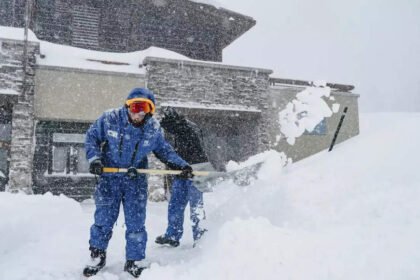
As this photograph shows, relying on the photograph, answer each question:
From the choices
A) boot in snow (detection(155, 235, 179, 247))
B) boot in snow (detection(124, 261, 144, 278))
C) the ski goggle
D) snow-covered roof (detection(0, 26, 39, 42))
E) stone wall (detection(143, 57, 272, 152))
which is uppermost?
snow-covered roof (detection(0, 26, 39, 42))

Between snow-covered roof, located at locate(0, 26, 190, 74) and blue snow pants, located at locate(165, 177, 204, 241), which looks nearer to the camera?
blue snow pants, located at locate(165, 177, 204, 241)

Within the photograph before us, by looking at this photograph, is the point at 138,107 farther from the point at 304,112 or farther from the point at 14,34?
the point at 304,112

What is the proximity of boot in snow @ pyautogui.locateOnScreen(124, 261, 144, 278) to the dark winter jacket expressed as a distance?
1899 millimetres

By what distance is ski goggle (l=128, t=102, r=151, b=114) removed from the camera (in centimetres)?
337

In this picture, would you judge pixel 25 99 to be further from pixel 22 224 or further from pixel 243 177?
pixel 243 177

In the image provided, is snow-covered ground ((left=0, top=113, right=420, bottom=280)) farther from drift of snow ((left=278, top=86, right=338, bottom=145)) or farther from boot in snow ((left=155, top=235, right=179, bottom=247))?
drift of snow ((left=278, top=86, right=338, bottom=145))

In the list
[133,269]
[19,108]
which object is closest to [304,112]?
[19,108]

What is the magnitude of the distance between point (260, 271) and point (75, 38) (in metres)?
11.4

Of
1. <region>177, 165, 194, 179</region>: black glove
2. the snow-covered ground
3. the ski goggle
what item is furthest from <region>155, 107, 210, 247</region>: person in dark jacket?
the ski goggle

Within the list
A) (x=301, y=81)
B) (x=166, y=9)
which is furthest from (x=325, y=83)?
(x=166, y=9)

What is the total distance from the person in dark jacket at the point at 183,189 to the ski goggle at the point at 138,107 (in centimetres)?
133

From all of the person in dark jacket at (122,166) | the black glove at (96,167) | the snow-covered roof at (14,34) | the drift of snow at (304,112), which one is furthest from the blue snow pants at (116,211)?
the drift of snow at (304,112)

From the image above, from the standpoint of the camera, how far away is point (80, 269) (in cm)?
331

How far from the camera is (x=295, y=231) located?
3.26 meters
